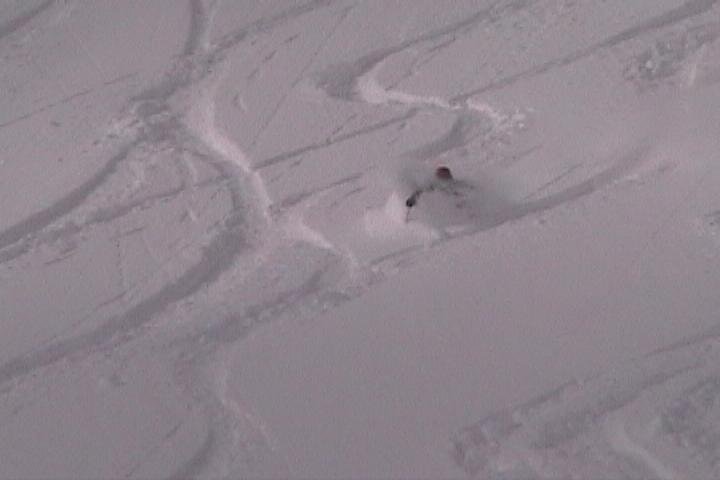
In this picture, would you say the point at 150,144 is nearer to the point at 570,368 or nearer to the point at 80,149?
the point at 80,149

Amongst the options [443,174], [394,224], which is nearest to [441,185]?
[443,174]

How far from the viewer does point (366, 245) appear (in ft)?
9.86

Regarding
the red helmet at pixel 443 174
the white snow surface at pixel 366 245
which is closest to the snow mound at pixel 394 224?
the white snow surface at pixel 366 245

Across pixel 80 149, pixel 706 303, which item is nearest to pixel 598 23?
pixel 706 303

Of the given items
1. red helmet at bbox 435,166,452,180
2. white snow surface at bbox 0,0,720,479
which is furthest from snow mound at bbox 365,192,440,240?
red helmet at bbox 435,166,452,180

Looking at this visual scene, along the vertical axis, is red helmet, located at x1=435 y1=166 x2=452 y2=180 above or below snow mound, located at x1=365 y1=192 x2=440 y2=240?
above

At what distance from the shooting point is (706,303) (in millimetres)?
2695

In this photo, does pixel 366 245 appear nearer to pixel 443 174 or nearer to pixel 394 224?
pixel 394 224

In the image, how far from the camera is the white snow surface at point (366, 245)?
255cm

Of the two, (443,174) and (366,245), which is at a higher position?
(443,174)

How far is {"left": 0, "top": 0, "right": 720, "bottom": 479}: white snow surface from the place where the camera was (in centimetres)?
255

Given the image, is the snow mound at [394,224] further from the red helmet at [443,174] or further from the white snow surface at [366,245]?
the red helmet at [443,174]

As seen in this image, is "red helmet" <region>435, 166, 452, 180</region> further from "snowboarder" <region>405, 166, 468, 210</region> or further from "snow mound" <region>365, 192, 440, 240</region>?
"snow mound" <region>365, 192, 440, 240</region>

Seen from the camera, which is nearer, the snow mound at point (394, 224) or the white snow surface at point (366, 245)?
the white snow surface at point (366, 245)
